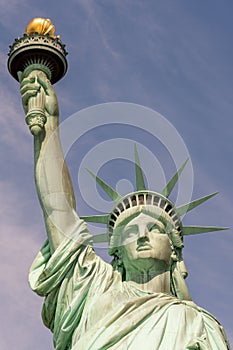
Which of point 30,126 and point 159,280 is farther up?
point 30,126

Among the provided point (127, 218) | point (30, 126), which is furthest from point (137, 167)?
point (30, 126)

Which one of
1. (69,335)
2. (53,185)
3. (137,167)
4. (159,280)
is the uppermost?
(137,167)

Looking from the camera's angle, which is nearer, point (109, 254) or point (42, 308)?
point (42, 308)

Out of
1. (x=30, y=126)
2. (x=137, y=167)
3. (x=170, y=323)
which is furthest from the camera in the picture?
(x=137, y=167)

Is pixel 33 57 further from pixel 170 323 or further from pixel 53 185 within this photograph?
pixel 170 323

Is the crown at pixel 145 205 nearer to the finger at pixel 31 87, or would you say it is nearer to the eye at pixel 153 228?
the eye at pixel 153 228

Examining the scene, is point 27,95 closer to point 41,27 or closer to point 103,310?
point 41,27

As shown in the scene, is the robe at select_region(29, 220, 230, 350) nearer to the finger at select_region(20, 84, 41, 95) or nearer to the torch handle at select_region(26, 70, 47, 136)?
the torch handle at select_region(26, 70, 47, 136)

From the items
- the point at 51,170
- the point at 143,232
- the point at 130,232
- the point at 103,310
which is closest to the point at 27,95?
the point at 51,170
